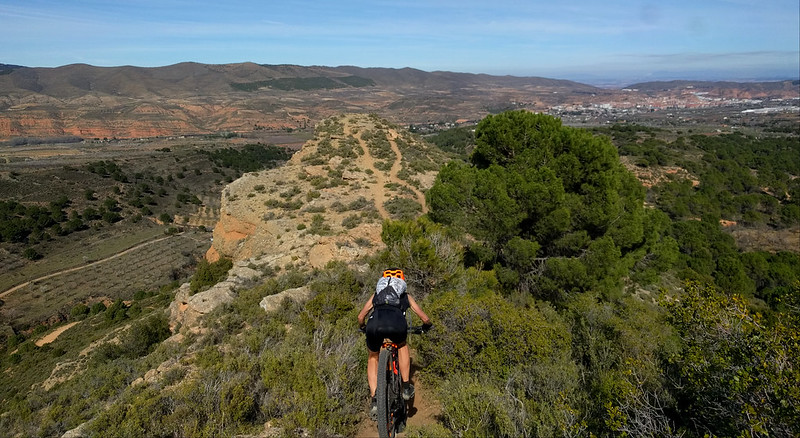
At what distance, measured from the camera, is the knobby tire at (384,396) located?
13.3 feet

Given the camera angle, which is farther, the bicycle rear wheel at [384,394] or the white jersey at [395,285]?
the white jersey at [395,285]

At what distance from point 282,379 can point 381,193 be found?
50.0 feet

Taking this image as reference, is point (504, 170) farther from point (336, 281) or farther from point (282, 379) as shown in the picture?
point (282, 379)

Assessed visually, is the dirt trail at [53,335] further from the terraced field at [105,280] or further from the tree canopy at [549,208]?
the tree canopy at [549,208]

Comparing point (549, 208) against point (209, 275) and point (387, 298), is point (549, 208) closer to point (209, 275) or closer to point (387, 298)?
point (387, 298)

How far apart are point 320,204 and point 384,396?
14324 millimetres

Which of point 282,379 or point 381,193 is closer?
point 282,379

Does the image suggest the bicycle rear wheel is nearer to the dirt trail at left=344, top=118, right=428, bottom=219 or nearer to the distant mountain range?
the dirt trail at left=344, top=118, right=428, bottom=219

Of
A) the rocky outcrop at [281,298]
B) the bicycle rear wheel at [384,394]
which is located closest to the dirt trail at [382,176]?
the rocky outcrop at [281,298]

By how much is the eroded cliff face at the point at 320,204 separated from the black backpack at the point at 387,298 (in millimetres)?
8028

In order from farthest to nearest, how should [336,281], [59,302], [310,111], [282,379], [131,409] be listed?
[310,111] → [59,302] → [336,281] → [282,379] → [131,409]

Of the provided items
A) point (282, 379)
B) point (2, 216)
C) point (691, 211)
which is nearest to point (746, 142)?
point (691, 211)

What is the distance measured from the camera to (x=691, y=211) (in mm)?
33219

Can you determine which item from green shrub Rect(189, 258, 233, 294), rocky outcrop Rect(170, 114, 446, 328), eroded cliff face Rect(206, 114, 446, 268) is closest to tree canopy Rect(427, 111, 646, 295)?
rocky outcrop Rect(170, 114, 446, 328)
